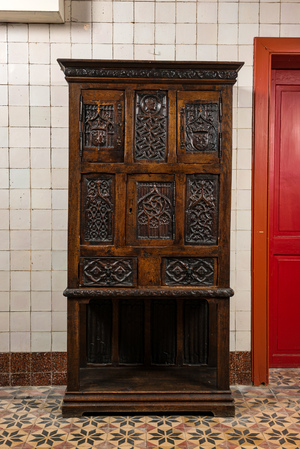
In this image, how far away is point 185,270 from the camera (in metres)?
2.89

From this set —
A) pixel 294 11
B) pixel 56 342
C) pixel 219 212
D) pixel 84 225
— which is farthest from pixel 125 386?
pixel 294 11

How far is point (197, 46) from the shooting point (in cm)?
333

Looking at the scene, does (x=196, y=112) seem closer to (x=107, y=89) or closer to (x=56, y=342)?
(x=107, y=89)

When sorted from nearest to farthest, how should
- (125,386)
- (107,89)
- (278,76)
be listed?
(107,89) → (125,386) → (278,76)

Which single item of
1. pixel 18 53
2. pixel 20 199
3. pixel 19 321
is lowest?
pixel 19 321

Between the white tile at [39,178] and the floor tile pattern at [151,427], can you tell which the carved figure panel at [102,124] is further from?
the floor tile pattern at [151,427]

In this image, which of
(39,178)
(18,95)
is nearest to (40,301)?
(39,178)

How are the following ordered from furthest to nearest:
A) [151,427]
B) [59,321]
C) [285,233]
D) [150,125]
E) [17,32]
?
[285,233] < [59,321] < [17,32] < [150,125] < [151,427]

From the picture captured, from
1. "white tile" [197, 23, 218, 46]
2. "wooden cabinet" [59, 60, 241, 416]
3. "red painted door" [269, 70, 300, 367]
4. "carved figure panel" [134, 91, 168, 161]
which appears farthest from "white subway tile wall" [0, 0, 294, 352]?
"carved figure panel" [134, 91, 168, 161]

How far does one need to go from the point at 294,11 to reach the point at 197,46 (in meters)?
0.79

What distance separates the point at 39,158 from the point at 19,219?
0.49 m

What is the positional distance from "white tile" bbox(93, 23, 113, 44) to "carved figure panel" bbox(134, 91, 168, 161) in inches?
29.8

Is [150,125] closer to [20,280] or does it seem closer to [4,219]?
[4,219]

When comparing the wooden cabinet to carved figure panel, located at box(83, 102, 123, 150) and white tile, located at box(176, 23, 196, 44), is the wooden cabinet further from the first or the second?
white tile, located at box(176, 23, 196, 44)
